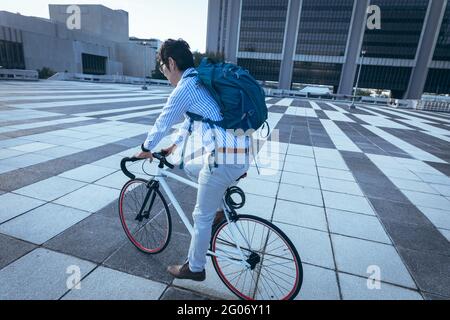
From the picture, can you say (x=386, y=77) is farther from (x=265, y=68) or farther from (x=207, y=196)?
(x=207, y=196)

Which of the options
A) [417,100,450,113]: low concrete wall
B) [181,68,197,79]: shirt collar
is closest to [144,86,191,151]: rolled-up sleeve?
[181,68,197,79]: shirt collar

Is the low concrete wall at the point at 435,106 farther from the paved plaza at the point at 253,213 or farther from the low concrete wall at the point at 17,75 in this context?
the low concrete wall at the point at 17,75

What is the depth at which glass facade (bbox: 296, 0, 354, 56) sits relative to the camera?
61531mm

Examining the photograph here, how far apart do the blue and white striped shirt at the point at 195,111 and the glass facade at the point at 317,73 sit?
69887 mm

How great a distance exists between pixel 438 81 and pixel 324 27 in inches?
1093

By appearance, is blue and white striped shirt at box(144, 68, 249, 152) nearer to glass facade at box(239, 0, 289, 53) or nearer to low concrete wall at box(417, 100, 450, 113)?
low concrete wall at box(417, 100, 450, 113)

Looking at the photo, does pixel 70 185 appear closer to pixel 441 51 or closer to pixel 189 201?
pixel 189 201

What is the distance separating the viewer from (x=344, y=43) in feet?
202

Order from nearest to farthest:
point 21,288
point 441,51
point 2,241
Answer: point 21,288 → point 2,241 → point 441,51

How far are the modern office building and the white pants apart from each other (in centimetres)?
6544

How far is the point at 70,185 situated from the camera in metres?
4.38
